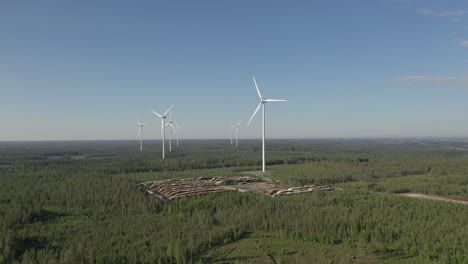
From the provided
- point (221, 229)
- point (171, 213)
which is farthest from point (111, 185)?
point (221, 229)

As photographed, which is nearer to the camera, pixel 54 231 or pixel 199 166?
pixel 54 231

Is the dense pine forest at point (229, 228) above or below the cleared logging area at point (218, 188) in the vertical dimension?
below

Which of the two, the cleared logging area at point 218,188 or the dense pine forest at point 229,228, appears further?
the cleared logging area at point 218,188

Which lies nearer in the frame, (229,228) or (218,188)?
(229,228)

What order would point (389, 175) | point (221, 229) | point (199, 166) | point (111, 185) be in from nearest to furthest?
1. point (221, 229)
2. point (111, 185)
3. point (389, 175)
4. point (199, 166)

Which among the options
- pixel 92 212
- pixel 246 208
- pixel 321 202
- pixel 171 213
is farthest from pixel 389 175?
pixel 92 212

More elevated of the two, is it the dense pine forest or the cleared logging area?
the cleared logging area

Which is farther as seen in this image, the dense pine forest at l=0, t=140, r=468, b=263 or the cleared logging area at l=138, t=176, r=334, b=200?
the cleared logging area at l=138, t=176, r=334, b=200

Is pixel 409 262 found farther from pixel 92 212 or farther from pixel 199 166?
pixel 199 166

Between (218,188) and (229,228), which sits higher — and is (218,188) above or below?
above

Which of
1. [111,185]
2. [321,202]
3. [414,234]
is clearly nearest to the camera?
[414,234]
